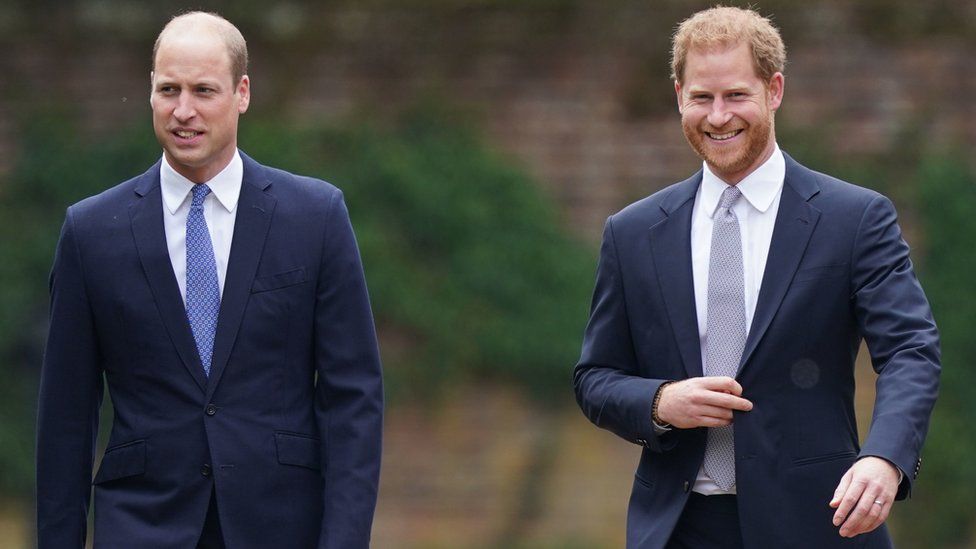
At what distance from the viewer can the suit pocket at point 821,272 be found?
4312 millimetres

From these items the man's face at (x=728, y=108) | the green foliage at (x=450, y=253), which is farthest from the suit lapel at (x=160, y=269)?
the green foliage at (x=450, y=253)

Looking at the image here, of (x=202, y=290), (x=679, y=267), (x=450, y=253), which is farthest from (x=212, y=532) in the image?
(x=450, y=253)

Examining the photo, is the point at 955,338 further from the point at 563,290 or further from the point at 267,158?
the point at 267,158

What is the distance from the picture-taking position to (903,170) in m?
9.15

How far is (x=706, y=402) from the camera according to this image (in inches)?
166

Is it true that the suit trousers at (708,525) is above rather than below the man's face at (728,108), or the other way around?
below

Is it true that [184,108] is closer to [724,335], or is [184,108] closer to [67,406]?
[67,406]

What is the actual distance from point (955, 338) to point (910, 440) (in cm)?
517

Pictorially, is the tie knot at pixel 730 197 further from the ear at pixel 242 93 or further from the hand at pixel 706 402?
the ear at pixel 242 93

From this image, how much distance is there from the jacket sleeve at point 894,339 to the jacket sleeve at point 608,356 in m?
0.62

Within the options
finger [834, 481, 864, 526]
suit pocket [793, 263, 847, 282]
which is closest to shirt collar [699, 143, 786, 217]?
suit pocket [793, 263, 847, 282]

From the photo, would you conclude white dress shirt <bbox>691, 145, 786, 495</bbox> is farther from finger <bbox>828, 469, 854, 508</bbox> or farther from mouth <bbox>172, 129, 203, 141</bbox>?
mouth <bbox>172, 129, 203, 141</bbox>

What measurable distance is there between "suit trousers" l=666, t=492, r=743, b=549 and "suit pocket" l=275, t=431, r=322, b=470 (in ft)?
3.17

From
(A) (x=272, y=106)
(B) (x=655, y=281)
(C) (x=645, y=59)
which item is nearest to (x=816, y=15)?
(C) (x=645, y=59)
